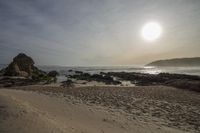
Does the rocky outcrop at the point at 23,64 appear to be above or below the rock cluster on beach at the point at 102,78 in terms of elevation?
above

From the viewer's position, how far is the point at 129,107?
1000 cm

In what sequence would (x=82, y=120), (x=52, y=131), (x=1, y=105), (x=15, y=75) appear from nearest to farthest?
(x=52, y=131), (x=1, y=105), (x=82, y=120), (x=15, y=75)

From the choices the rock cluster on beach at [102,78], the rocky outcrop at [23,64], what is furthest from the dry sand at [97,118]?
the rocky outcrop at [23,64]

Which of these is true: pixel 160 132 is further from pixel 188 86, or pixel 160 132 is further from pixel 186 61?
pixel 186 61

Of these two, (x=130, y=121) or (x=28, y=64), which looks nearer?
(x=130, y=121)

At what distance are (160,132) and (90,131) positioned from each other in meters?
2.60

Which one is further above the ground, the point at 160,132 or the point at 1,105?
the point at 1,105

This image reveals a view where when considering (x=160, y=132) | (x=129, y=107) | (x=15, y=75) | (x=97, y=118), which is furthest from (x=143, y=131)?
(x=15, y=75)

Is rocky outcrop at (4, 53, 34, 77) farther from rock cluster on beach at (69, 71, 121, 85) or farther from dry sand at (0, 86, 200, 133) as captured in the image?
dry sand at (0, 86, 200, 133)

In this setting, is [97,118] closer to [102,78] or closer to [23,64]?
[102,78]

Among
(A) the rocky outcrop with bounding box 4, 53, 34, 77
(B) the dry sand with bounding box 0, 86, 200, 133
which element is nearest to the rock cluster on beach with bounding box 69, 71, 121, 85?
(A) the rocky outcrop with bounding box 4, 53, 34, 77

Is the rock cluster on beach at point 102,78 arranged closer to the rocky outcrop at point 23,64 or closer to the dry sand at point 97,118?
the rocky outcrop at point 23,64

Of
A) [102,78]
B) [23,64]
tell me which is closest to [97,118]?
[102,78]

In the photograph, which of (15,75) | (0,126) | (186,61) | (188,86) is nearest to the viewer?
(0,126)
